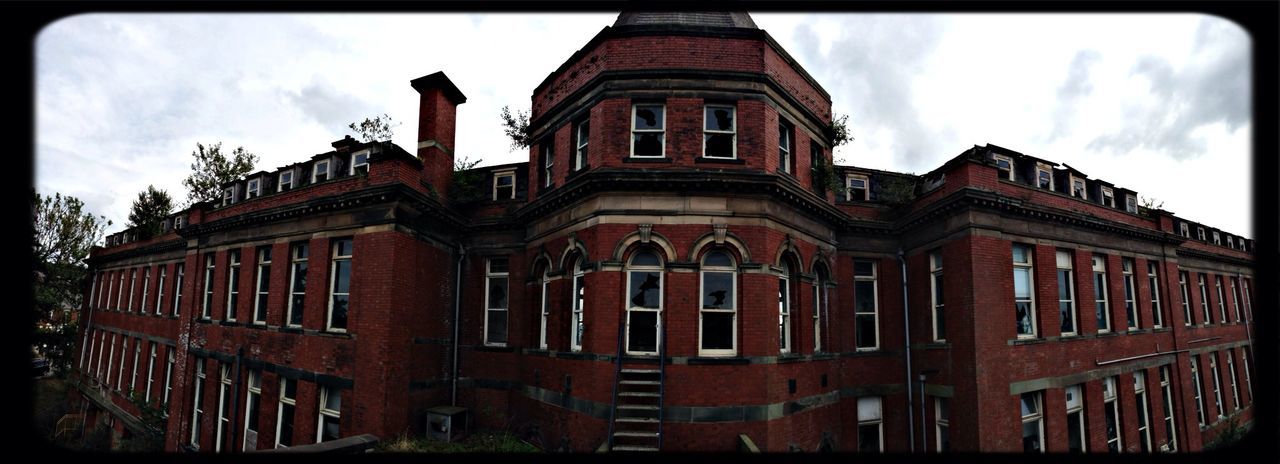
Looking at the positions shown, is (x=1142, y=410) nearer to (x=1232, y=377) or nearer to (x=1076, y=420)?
(x=1076, y=420)

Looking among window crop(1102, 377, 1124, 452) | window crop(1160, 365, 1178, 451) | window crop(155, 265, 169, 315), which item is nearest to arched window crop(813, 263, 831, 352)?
window crop(1102, 377, 1124, 452)

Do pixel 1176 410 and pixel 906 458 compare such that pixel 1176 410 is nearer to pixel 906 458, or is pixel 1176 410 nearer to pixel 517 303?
pixel 517 303

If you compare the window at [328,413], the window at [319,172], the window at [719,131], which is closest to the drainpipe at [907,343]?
the window at [719,131]

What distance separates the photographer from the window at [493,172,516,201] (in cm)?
1673

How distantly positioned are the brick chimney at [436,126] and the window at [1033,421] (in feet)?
53.8

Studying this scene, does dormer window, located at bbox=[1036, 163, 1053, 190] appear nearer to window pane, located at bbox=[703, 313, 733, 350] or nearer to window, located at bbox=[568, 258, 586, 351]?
window pane, located at bbox=[703, 313, 733, 350]

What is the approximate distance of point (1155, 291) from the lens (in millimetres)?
17875

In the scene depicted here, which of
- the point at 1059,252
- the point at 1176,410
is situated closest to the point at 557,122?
the point at 1059,252

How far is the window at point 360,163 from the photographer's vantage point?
14.8m

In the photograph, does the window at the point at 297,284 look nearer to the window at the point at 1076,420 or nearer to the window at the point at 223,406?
the window at the point at 223,406

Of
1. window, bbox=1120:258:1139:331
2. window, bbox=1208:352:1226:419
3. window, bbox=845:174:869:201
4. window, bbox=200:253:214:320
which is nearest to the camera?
window, bbox=1120:258:1139:331

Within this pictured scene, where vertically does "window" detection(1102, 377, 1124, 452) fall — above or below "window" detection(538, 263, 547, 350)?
below

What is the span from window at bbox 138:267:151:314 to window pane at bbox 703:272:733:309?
1044 inches

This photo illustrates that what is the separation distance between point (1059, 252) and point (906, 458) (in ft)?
54.9
